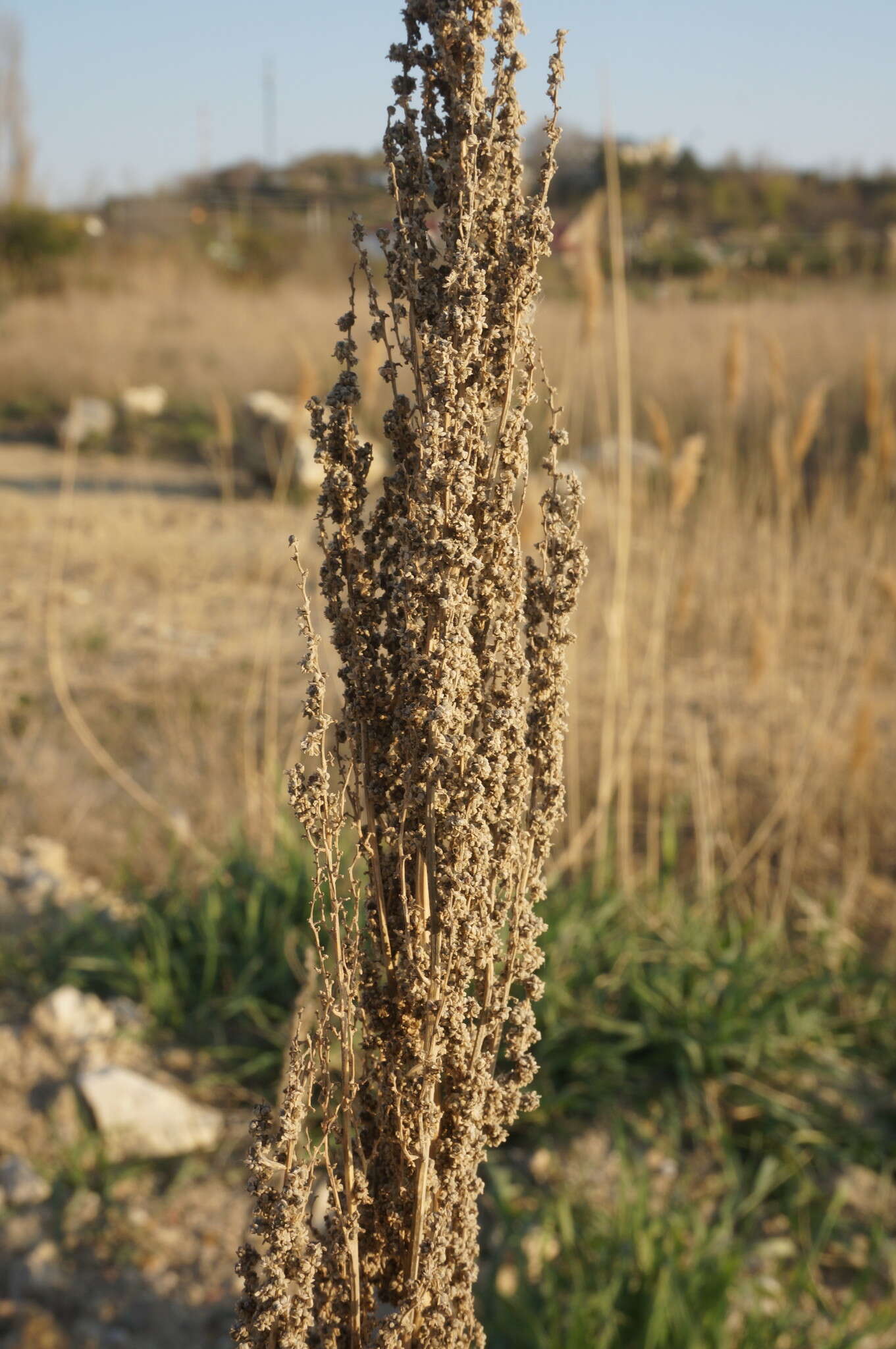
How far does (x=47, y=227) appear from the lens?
19.8 metres

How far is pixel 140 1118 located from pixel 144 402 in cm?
1128

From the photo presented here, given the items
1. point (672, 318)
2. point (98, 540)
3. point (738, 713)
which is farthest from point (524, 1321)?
point (672, 318)

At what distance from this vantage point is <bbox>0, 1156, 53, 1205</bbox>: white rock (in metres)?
2.73

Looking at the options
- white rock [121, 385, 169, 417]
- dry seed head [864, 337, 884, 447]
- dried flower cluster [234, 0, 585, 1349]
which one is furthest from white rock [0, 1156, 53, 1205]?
white rock [121, 385, 169, 417]

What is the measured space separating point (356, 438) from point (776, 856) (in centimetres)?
381

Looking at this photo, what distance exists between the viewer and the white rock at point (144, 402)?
1265 centimetres

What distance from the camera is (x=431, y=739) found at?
1042 millimetres

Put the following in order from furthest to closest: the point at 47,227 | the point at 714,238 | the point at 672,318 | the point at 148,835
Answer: the point at 714,238 → the point at 47,227 → the point at 672,318 → the point at 148,835

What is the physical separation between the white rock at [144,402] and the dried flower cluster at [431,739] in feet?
39.2

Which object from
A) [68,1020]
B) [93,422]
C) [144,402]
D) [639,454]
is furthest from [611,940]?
[144,402]

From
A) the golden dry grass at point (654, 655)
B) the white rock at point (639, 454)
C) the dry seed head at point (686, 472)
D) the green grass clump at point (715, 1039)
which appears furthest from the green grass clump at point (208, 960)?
the white rock at point (639, 454)

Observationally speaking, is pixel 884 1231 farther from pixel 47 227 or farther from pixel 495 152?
pixel 47 227

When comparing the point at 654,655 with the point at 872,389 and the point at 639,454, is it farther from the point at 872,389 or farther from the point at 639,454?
the point at 639,454

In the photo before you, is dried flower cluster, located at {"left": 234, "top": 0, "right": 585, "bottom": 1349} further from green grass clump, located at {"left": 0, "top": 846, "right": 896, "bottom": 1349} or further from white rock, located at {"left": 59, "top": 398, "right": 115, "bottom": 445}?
white rock, located at {"left": 59, "top": 398, "right": 115, "bottom": 445}
